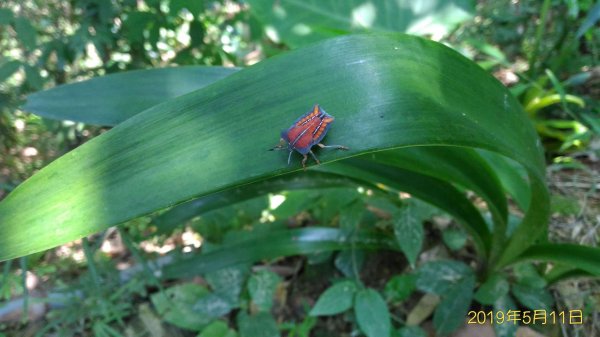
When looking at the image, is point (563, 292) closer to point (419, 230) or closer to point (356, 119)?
point (419, 230)

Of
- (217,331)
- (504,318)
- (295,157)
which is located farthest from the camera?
(217,331)

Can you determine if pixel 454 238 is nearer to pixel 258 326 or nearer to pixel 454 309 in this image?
pixel 454 309

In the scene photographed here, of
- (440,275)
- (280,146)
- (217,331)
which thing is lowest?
(217,331)

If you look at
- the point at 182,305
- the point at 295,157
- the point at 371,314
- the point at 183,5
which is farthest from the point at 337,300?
the point at 183,5

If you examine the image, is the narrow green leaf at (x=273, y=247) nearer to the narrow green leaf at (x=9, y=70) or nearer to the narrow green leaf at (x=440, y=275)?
the narrow green leaf at (x=440, y=275)

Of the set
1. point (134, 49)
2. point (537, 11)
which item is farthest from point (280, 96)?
point (537, 11)

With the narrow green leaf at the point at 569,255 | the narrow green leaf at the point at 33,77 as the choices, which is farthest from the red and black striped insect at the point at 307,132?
the narrow green leaf at the point at 33,77

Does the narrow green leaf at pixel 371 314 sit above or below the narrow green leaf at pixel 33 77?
below
